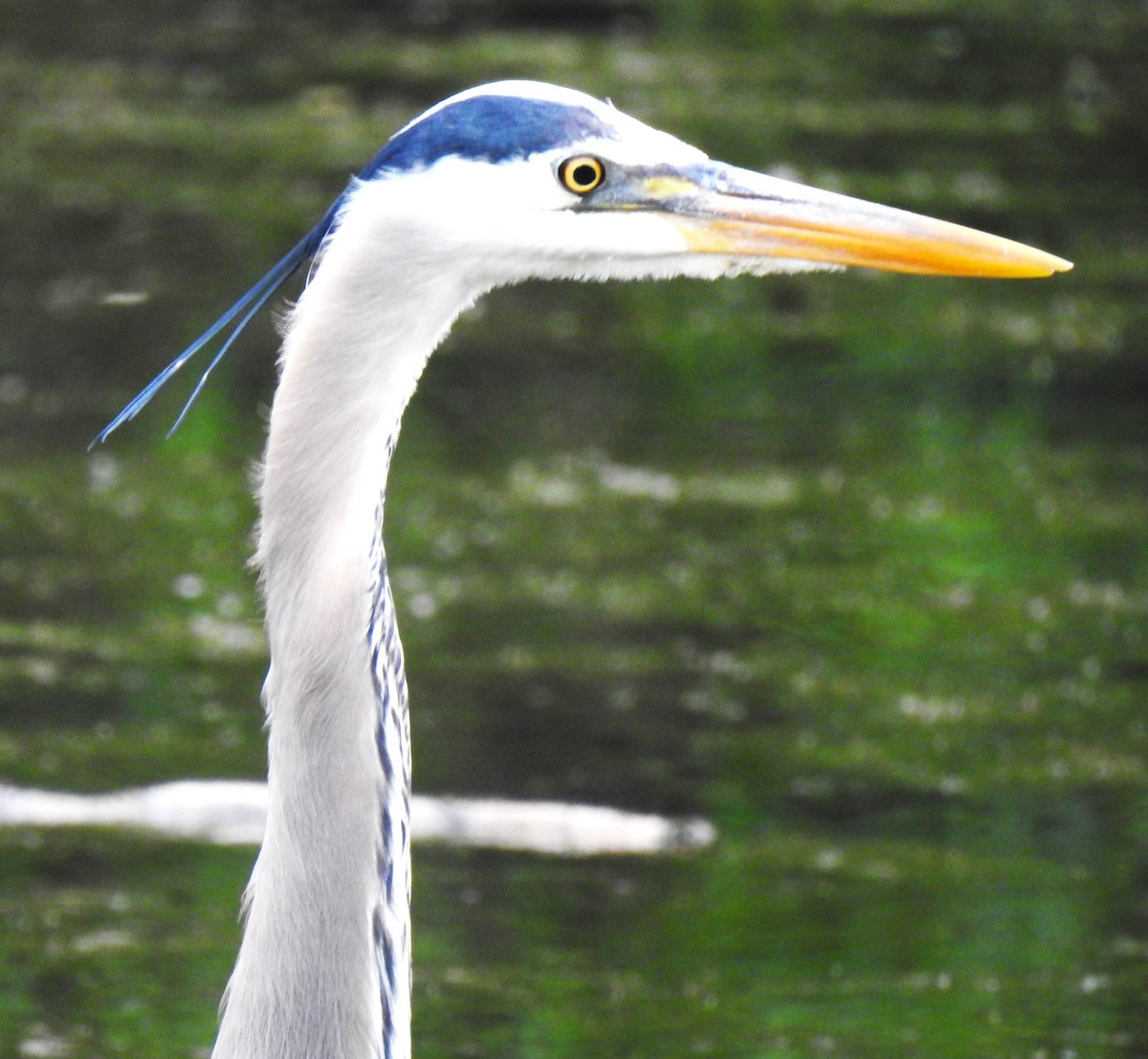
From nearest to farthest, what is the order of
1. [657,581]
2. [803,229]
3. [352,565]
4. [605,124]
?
[352,565] < [605,124] < [803,229] < [657,581]

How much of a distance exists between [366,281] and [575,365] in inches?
183

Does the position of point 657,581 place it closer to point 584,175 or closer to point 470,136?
point 584,175

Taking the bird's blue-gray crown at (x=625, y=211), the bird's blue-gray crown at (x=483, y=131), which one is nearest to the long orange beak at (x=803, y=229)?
the bird's blue-gray crown at (x=625, y=211)

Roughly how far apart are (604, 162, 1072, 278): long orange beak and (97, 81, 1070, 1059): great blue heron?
7.0 inches

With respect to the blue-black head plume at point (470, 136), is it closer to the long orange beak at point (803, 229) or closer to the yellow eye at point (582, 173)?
the yellow eye at point (582, 173)

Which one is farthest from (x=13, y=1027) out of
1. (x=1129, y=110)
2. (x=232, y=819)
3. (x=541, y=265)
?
(x=1129, y=110)

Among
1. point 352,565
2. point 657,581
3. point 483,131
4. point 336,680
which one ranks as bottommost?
point 336,680

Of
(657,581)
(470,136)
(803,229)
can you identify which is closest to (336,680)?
(470,136)

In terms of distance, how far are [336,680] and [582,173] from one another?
0.67 m

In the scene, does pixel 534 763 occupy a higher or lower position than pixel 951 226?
lower

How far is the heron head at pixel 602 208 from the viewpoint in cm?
261

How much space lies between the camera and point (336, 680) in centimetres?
257

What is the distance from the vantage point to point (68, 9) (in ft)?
34.7

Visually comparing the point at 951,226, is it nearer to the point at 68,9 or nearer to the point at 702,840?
the point at 702,840
